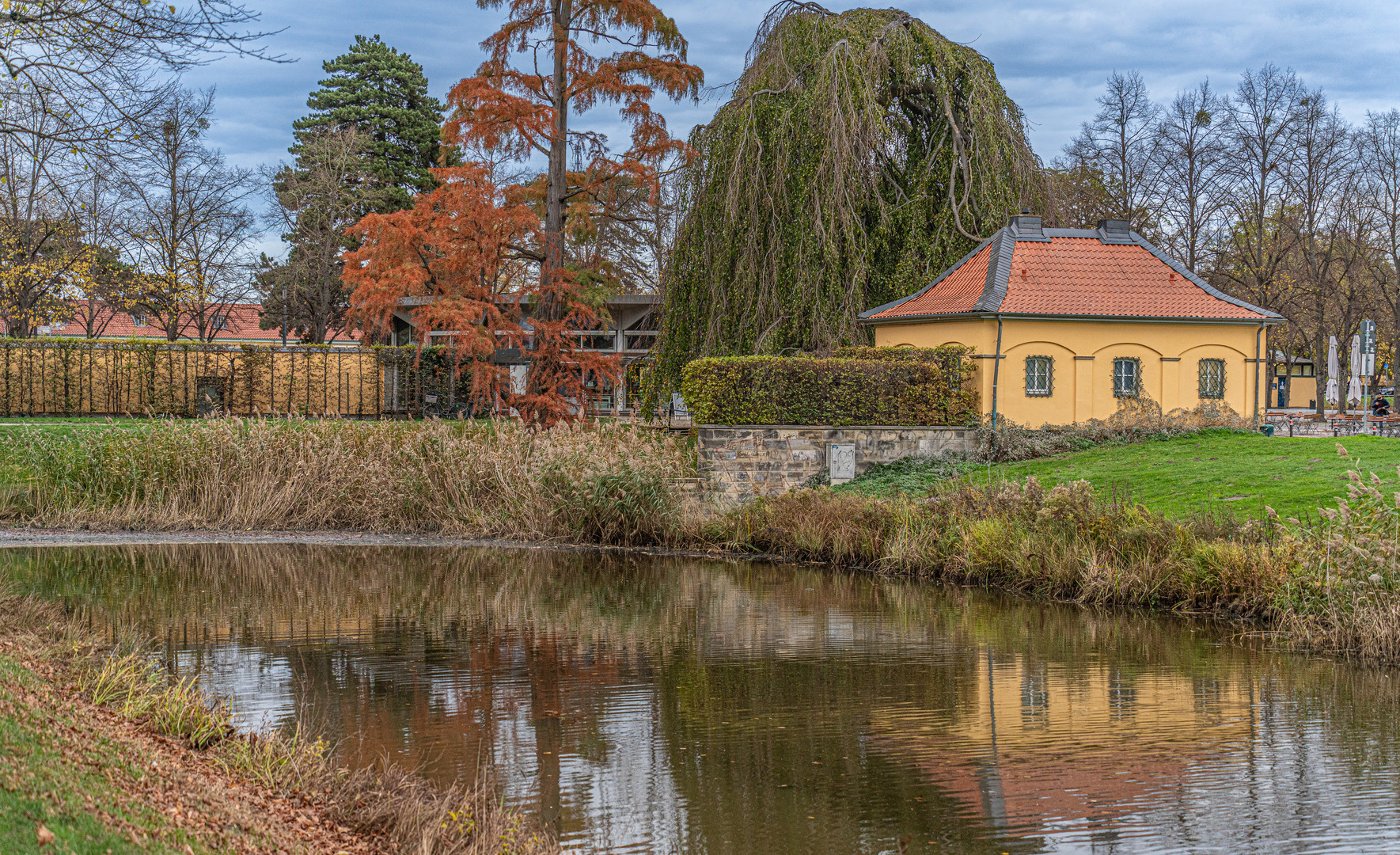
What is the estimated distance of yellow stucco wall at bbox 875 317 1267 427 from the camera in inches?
892

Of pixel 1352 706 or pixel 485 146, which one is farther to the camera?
pixel 485 146

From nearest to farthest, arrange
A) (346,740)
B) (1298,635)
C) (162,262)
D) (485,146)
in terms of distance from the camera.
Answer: (346,740)
(1298,635)
(485,146)
(162,262)

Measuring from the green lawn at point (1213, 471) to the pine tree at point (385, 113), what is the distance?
29.7 meters

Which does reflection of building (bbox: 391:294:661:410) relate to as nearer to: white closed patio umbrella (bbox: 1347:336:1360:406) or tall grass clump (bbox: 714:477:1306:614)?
tall grass clump (bbox: 714:477:1306:614)

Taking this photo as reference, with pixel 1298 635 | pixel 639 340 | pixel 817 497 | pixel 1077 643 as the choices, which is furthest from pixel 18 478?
pixel 639 340

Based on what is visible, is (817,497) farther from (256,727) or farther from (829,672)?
(256,727)

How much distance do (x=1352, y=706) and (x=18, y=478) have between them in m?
17.2

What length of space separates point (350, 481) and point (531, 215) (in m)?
7.05

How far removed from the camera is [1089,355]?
23219mm

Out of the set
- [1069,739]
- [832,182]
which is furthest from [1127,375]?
[1069,739]

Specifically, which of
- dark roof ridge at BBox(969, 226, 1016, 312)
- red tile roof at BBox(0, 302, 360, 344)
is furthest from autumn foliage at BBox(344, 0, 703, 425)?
red tile roof at BBox(0, 302, 360, 344)

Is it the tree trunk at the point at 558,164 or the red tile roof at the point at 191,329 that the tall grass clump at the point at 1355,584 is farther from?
the red tile roof at the point at 191,329

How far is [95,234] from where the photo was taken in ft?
129

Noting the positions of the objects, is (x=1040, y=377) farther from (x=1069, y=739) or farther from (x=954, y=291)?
(x=1069, y=739)
